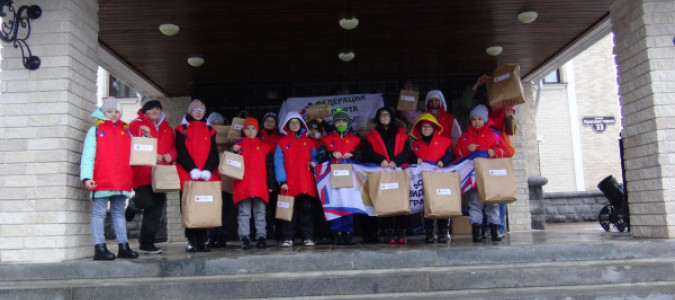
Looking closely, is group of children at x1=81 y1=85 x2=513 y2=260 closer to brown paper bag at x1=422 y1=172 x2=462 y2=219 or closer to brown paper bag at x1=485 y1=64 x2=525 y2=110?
brown paper bag at x1=485 y1=64 x2=525 y2=110

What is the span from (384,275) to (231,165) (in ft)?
7.21

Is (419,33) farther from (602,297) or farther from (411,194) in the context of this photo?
(602,297)

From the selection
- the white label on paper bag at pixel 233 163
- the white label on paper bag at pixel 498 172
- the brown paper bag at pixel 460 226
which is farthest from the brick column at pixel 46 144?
the brown paper bag at pixel 460 226

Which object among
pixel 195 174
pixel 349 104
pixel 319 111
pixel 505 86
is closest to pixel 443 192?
pixel 505 86

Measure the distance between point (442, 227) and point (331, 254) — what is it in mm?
1951

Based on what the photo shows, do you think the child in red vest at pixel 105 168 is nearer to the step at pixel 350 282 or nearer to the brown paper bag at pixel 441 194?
the step at pixel 350 282

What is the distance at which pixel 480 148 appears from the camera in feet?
20.5

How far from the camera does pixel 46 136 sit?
5.21m

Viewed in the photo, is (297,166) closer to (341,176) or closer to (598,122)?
(341,176)

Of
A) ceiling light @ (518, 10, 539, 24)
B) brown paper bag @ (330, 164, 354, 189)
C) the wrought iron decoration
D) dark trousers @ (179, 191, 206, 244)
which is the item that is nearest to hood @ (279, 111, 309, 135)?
A: brown paper bag @ (330, 164, 354, 189)

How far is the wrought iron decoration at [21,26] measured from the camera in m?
5.28

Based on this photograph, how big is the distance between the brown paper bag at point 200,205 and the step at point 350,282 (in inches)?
32.0

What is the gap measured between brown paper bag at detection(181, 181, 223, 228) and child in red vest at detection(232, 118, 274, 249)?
23.9 inches

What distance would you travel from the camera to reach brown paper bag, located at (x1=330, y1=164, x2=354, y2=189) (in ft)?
20.5
